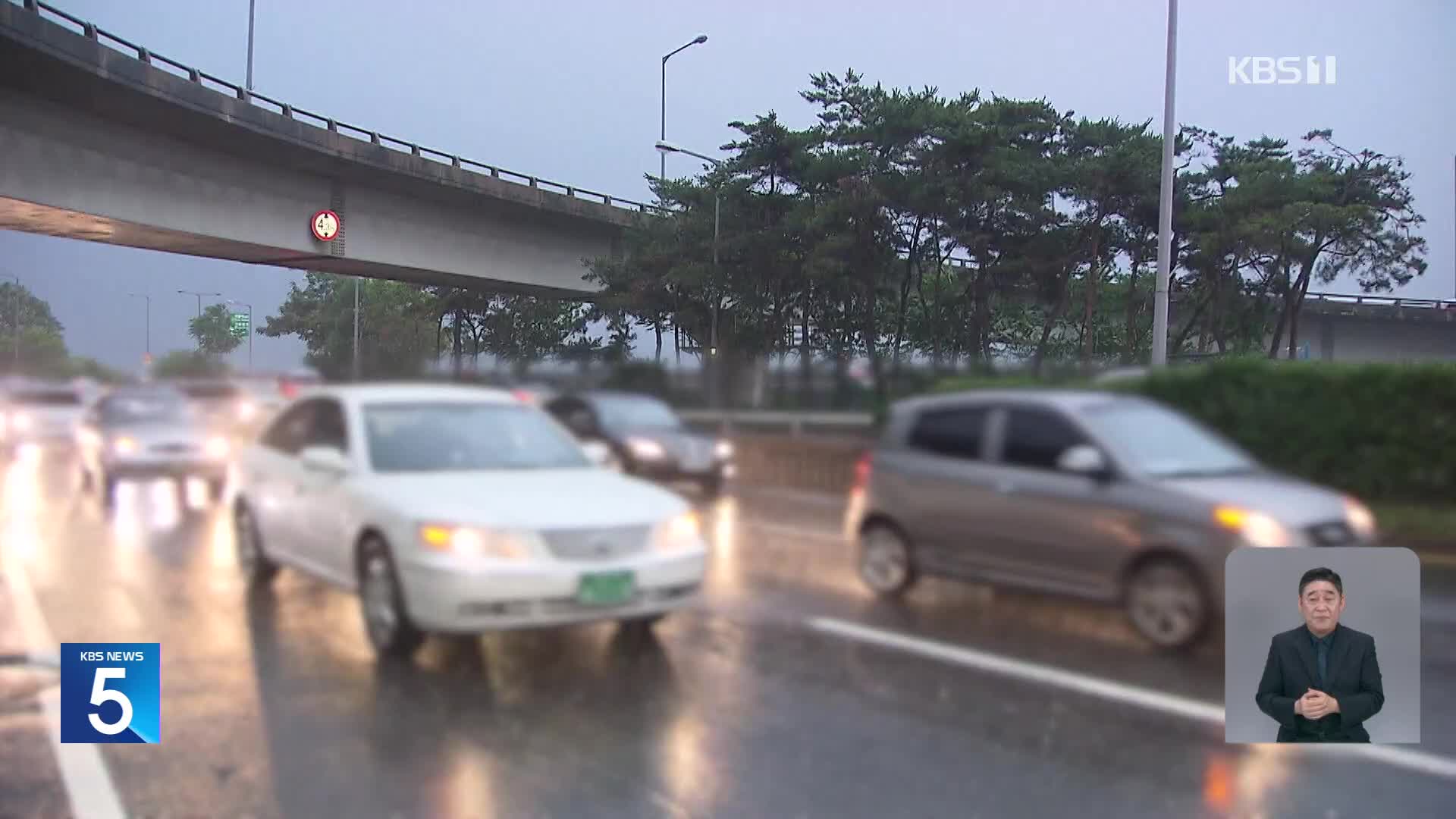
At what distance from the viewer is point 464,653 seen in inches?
170

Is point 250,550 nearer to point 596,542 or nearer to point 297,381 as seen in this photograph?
point 297,381

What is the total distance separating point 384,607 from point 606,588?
0.92m

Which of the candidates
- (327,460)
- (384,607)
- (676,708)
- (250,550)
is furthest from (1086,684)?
(250,550)

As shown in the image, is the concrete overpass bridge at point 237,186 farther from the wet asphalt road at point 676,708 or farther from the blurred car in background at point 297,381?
the wet asphalt road at point 676,708

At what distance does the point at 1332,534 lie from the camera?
8.60 ft

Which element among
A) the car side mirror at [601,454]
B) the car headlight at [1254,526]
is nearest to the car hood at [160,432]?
the car side mirror at [601,454]

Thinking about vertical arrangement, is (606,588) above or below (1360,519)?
below

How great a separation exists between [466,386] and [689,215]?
3.71ft

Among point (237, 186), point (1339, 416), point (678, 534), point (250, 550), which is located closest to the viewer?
point (1339, 416)

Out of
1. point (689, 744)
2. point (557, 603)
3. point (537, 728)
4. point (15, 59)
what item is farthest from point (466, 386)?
point (15, 59)

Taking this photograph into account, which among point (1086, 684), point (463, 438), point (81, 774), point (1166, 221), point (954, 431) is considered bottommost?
point (81, 774)

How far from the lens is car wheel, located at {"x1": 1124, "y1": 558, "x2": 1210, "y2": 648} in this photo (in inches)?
121

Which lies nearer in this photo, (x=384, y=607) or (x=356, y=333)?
(x=384, y=607)

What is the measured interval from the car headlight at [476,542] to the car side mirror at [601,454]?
0.41 meters
